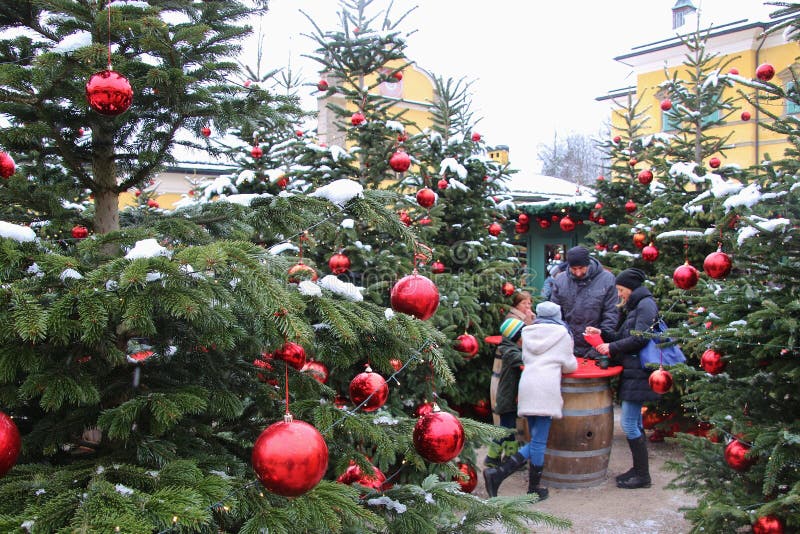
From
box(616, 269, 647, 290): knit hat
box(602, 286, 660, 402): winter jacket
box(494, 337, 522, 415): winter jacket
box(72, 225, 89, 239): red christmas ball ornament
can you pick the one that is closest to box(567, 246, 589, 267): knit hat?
box(616, 269, 647, 290): knit hat

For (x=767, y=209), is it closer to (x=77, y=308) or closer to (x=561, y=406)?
(x=561, y=406)

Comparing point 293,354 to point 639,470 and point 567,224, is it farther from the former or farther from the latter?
point 567,224

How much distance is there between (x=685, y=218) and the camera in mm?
7133

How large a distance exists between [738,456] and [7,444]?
3657 mm

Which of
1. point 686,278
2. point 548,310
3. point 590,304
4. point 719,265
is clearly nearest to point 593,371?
point 548,310

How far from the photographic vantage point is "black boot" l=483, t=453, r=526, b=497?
16.2ft

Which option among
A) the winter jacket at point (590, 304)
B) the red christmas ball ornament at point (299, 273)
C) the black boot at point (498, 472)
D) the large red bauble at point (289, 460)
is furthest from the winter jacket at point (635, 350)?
the large red bauble at point (289, 460)

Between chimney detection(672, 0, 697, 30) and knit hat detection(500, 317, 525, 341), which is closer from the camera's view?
knit hat detection(500, 317, 525, 341)

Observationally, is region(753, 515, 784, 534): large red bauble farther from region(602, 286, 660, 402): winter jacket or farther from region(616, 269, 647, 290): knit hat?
region(616, 269, 647, 290): knit hat

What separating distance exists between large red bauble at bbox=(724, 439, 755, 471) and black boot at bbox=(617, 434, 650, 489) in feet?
5.99

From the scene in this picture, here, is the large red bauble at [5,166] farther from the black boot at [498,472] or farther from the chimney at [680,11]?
the chimney at [680,11]

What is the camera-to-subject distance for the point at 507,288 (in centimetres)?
748

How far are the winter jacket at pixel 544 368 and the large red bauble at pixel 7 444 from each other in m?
4.08

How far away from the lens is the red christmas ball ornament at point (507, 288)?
7.48m
